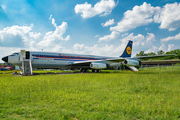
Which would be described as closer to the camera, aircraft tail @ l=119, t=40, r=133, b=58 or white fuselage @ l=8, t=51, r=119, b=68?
white fuselage @ l=8, t=51, r=119, b=68

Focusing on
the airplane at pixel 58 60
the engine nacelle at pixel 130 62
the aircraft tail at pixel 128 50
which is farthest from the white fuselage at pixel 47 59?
→ the aircraft tail at pixel 128 50

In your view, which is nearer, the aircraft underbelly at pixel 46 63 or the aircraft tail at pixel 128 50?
the aircraft underbelly at pixel 46 63

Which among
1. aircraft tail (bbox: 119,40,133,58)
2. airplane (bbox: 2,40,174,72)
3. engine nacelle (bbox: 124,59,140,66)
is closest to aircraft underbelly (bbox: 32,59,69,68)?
airplane (bbox: 2,40,174,72)

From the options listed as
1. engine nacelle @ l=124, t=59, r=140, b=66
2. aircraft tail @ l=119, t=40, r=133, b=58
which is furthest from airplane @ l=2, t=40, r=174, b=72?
aircraft tail @ l=119, t=40, r=133, b=58

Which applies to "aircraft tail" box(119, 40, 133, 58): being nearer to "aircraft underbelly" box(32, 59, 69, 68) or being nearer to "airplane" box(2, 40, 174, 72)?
"airplane" box(2, 40, 174, 72)

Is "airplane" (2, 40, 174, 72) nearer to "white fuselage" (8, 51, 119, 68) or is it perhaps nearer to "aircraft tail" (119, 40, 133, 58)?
"white fuselage" (8, 51, 119, 68)

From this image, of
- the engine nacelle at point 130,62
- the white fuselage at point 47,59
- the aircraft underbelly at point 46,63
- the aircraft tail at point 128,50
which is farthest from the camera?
the aircraft tail at point 128,50

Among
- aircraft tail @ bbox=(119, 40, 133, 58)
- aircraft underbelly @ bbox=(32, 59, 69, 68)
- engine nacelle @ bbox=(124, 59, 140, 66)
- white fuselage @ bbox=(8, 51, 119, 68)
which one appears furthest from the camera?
aircraft tail @ bbox=(119, 40, 133, 58)

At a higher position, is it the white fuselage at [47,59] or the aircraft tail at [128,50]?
the aircraft tail at [128,50]

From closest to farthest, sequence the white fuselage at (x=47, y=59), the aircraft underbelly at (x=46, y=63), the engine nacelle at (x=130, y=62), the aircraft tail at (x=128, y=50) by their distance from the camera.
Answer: the white fuselage at (x=47, y=59), the aircraft underbelly at (x=46, y=63), the engine nacelle at (x=130, y=62), the aircraft tail at (x=128, y=50)

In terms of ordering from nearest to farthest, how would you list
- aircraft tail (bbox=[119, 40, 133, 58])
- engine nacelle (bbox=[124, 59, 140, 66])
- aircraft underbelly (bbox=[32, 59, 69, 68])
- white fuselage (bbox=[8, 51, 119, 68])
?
white fuselage (bbox=[8, 51, 119, 68])
aircraft underbelly (bbox=[32, 59, 69, 68])
engine nacelle (bbox=[124, 59, 140, 66])
aircraft tail (bbox=[119, 40, 133, 58])

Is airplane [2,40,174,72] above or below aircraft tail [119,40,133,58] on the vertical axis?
below

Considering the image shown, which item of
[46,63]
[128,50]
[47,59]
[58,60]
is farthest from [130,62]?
[46,63]

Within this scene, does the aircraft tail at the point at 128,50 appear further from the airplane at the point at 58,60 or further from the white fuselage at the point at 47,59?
the white fuselage at the point at 47,59
